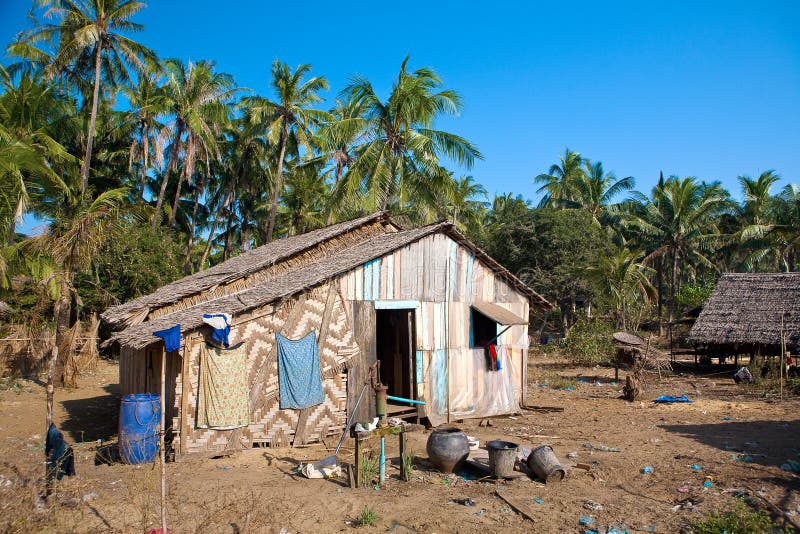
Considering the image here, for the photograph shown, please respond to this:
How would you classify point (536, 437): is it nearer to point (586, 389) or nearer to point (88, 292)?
point (586, 389)

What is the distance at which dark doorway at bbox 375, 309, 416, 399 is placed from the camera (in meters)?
13.4

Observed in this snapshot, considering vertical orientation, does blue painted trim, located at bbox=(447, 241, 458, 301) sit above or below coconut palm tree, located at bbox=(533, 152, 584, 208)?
below

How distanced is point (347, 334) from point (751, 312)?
51.3ft

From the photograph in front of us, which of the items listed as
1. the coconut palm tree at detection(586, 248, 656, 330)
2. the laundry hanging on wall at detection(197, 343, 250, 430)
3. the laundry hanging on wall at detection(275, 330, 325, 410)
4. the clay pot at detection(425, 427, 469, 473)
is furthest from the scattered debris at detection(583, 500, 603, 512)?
the coconut palm tree at detection(586, 248, 656, 330)

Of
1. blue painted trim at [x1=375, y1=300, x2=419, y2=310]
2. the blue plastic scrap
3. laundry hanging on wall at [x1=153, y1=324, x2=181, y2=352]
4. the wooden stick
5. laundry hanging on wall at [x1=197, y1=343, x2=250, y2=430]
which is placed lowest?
the wooden stick

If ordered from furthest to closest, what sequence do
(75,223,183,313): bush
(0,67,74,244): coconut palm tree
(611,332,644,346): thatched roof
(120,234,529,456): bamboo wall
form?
(75,223,183,313): bush → (611,332,644,346): thatched roof → (0,67,74,244): coconut palm tree → (120,234,529,456): bamboo wall

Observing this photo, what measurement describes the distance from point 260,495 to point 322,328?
3.89 metres

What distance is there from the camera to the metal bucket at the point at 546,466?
8.03m

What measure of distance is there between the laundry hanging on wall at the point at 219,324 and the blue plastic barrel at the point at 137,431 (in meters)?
1.50

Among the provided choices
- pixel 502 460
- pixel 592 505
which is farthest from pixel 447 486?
pixel 592 505

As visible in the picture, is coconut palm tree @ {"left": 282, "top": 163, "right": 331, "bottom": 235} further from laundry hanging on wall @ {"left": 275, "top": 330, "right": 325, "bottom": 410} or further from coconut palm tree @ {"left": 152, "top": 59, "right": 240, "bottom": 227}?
laundry hanging on wall @ {"left": 275, "top": 330, "right": 325, "bottom": 410}

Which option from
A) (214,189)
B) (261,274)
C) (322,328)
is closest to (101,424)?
(261,274)

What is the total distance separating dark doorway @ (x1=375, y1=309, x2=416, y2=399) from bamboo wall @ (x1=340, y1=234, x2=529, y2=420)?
2.77 ft

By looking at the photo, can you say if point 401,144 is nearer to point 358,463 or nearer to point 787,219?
point 358,463
